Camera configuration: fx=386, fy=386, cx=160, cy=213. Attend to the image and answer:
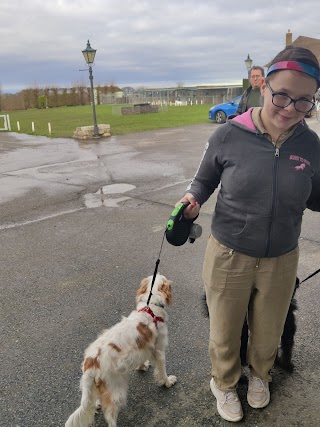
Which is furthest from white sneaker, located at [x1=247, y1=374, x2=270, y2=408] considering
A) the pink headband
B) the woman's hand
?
the pink headband

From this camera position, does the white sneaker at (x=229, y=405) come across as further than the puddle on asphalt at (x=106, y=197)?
No

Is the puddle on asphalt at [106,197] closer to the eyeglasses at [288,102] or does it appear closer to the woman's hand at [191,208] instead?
the woman's hand at [191,208]

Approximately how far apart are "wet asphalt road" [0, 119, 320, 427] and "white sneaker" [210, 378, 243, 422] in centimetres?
6

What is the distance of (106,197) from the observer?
8109 millimetres

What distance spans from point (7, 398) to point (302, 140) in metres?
2.75

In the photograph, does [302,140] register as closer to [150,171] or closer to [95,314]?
[95,314]

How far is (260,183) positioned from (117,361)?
1.43 meters

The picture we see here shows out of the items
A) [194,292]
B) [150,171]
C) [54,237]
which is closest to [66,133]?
[150,171]

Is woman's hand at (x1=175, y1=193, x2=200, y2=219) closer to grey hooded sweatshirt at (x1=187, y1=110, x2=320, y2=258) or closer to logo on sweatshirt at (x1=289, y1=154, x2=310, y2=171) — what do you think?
grey hooded sweatshirt at (x1=187, y1=110, x2=320, y2=258)

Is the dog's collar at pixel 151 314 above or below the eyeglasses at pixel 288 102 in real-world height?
below

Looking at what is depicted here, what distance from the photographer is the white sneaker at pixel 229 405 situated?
264cm

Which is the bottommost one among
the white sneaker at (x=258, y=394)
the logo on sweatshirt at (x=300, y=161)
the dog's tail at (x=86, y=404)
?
the white sneaker at (x=258, y=394)

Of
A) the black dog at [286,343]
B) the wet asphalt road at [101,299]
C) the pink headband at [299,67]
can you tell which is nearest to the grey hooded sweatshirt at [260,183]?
the pink headband at [299,67]

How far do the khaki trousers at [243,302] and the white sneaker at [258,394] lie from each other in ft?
0.28
